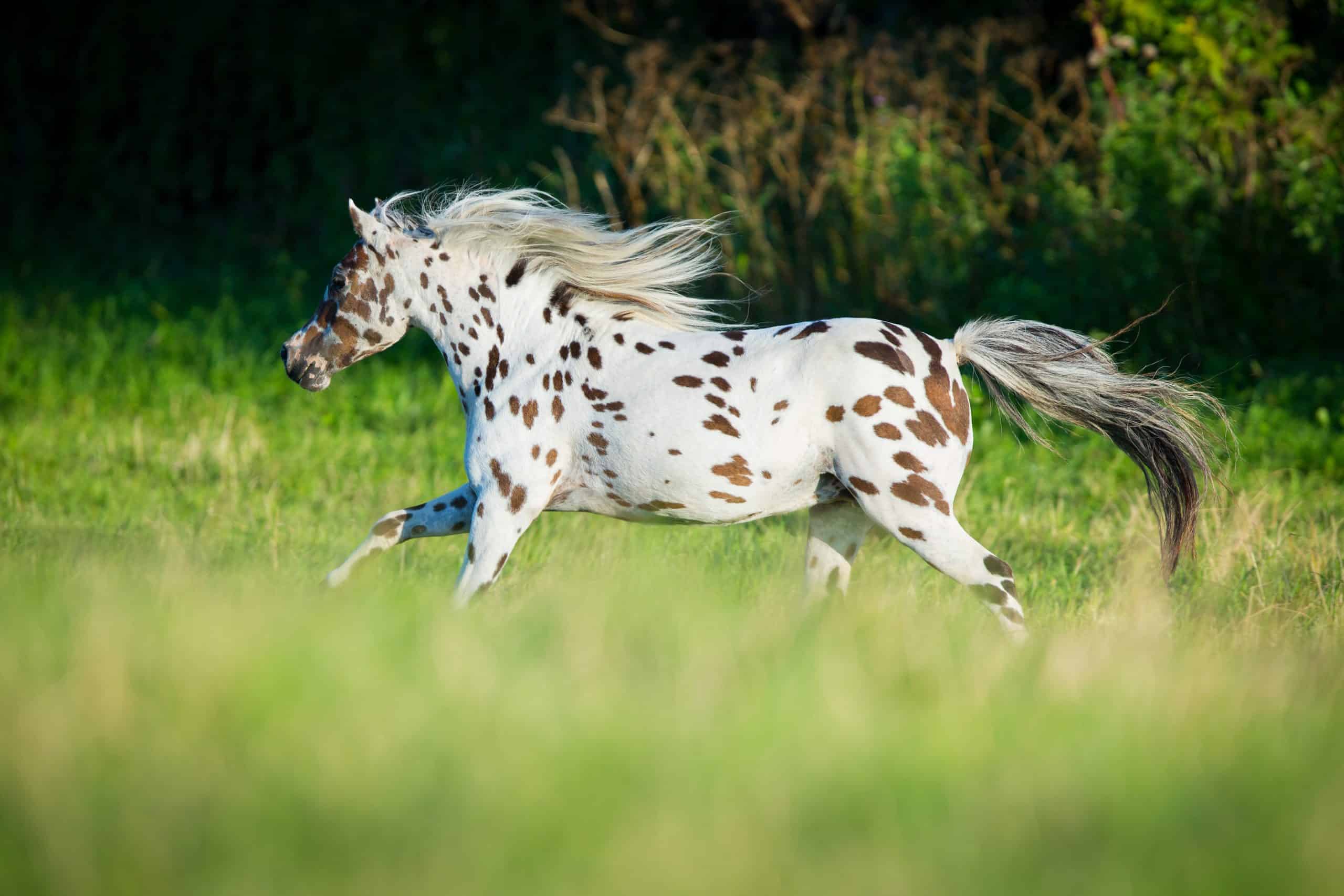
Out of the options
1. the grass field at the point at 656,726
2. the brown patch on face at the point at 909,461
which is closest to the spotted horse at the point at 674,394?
the brown patch on face at the point at 909,461

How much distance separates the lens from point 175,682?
3.50 m

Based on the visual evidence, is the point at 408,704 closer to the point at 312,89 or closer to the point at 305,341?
the point at 305,341

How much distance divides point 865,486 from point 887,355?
45cm

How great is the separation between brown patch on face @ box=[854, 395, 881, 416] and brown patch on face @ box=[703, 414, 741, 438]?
40 centimetres

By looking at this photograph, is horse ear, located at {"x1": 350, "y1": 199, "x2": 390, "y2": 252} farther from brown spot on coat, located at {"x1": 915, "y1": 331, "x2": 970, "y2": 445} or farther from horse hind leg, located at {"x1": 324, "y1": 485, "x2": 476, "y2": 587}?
brown spot on coat, located at {"x1": 915, "y1": 331, "x2": 970, "y2": 445}

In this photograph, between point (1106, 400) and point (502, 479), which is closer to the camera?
point (502, 479)

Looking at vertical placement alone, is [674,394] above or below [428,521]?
above

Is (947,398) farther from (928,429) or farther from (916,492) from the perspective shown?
(916,492)

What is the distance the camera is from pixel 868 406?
4812 mm

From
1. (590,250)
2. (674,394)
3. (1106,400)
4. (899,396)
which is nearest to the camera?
(899,396)

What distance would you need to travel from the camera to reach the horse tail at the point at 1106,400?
5.13 m

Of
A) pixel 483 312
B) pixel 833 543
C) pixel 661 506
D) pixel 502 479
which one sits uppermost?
pixel 483 312

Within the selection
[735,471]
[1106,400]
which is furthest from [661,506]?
[1106,400]

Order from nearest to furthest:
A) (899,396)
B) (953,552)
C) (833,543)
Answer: (953,552) < (899,396) < (833,543)
